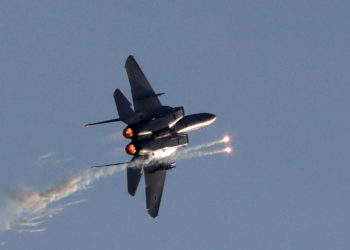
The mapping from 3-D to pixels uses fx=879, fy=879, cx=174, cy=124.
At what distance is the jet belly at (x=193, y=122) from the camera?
6116 centimetres

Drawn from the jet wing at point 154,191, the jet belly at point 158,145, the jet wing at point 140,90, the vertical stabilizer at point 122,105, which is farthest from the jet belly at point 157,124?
the jet wing at point 154,191

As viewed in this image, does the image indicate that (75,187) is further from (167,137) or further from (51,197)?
(167,137)

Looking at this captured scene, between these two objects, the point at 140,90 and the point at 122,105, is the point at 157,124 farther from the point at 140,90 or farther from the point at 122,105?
the point at 140,90

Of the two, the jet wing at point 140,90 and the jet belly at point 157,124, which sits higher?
the jet wing at point 140,90

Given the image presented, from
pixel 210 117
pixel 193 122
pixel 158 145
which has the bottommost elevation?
pixel 158 145

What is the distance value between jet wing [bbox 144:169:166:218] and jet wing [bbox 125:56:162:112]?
476 centimetres

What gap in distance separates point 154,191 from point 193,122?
567 cm

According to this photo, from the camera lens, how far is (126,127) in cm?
5681

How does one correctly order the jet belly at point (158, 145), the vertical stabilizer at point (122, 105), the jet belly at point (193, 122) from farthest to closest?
the jet belly at point (193, 122)
the vertical stabilizer at point (122, 105)
the jet belly at point (158, 145)

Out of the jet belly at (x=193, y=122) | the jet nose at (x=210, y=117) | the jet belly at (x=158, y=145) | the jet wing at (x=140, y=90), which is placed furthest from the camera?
the jet nose at (x=210, y=117)

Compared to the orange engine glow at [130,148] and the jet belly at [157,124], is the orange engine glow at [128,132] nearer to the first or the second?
the jet belly at [157,124]

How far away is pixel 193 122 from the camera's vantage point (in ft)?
205

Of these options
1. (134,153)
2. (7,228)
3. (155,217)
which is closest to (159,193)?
(155,217)

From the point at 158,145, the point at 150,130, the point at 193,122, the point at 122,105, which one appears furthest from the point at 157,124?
the point at 193,122
